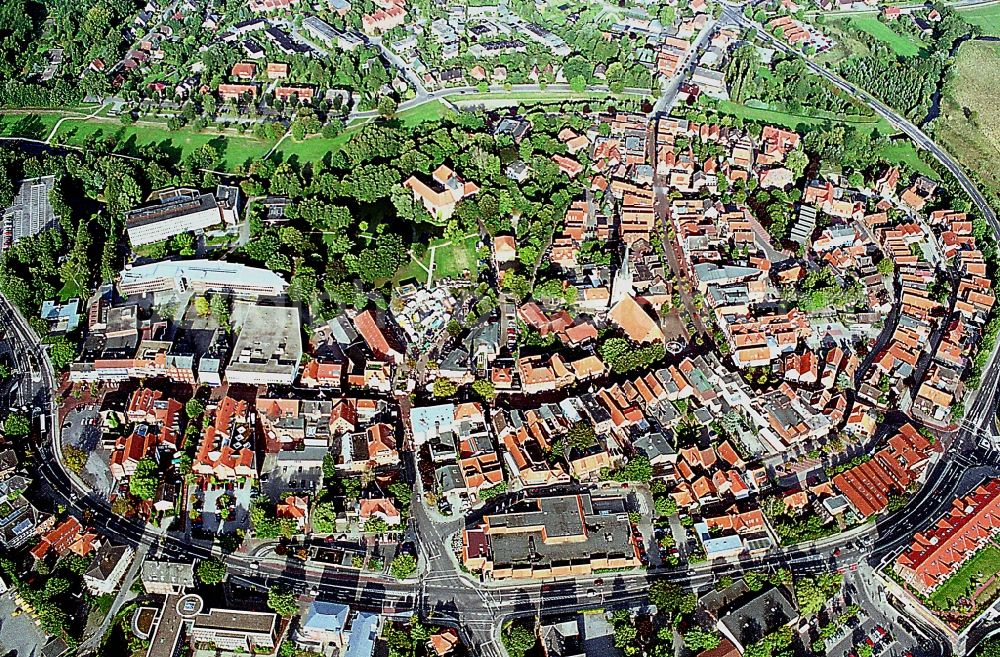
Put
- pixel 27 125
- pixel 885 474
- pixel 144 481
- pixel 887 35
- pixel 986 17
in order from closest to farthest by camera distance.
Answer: pixel 144 481
pixel 885 474
pixel 27 125
pixel 887 35
pixel 986 17

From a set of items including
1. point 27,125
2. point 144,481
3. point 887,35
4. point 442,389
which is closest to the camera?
point 144,481

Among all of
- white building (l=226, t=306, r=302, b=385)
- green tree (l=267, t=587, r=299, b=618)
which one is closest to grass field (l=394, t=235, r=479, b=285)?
white building (l=226, t=306, r=302, b=385)

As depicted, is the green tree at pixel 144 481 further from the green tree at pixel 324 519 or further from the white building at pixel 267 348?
the green tree at pixel 324 519

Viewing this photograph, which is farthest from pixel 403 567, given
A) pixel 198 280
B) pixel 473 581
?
pixel 198 280

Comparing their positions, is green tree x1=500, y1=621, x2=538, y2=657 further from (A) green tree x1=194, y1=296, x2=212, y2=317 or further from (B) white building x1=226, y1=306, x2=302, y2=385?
(A) green tree x1=194, y1=296, x2=212, y2=317

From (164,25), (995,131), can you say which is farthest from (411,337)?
(995,131)

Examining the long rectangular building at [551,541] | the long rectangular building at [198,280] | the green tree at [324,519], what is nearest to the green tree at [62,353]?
the long rectangular building at [198,280]

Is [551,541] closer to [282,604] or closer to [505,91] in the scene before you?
[282,604]
